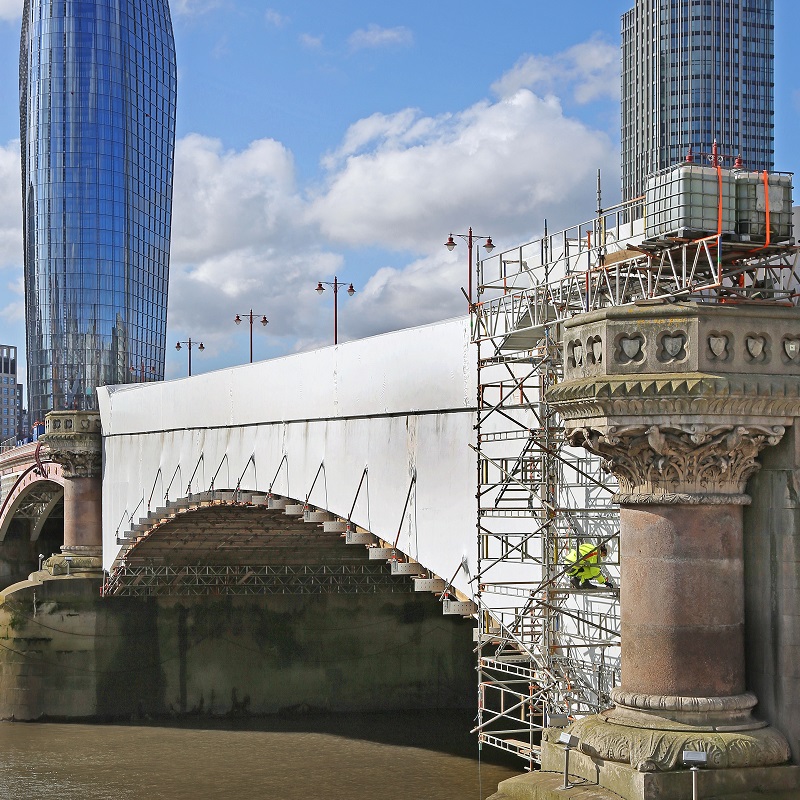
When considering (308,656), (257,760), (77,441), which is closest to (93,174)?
(77,441)

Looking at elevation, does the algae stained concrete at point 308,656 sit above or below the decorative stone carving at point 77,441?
below

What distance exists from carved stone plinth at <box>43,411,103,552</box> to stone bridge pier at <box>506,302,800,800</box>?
2014 inches

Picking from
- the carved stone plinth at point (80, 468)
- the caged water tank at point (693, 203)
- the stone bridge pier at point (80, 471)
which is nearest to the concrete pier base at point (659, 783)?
the caged water tank at point (693, 203)

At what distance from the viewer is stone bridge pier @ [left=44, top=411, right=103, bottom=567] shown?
217 feet

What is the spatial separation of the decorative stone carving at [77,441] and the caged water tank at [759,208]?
5115 cm

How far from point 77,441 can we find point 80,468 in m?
1.45

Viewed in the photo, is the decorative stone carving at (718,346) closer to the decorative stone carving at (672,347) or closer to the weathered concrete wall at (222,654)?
the decorative stone carving at (672,347)

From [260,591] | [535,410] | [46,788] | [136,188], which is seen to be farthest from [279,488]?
[136,188]

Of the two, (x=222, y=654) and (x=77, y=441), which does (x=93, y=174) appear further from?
(x=222, y=654)

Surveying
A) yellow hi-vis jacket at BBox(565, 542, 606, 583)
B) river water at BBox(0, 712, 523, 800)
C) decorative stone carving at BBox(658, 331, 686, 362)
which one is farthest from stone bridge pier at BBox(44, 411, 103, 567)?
decorative stone carving at BBox(658, 331, 686, 362)

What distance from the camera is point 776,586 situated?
17875 mm

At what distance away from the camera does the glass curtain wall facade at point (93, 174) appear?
18638 centimetres

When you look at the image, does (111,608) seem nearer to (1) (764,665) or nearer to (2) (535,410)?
(2) (535,410)

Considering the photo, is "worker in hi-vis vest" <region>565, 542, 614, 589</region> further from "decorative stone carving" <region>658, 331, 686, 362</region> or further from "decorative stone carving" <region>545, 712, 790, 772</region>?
"decorative stone carving" <region>658, 331, 686, 362</region>
